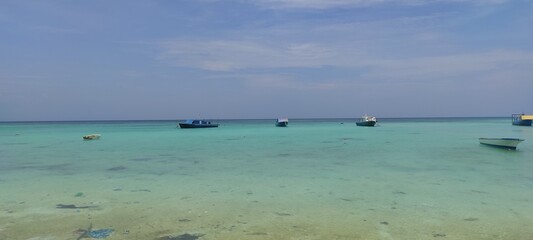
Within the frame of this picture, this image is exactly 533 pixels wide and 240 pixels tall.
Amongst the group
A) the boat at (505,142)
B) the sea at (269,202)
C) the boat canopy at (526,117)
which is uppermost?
the boat canopy at (526,117)

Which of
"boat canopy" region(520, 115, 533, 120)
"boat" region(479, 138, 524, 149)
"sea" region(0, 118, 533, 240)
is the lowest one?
"sea" region(0, 118, 533, 240)

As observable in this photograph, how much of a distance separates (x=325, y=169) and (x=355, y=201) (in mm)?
5706

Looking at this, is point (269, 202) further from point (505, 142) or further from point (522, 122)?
point (522, 122)

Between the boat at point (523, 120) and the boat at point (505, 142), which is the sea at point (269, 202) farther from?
the boat at point (523, 120)

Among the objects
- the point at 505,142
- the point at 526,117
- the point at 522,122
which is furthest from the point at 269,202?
the point at 522,122

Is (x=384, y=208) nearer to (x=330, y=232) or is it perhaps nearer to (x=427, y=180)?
(x=330, y=232)

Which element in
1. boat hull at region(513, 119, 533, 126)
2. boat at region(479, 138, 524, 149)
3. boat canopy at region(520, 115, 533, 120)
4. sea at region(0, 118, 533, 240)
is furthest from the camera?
boat hull at region(513, 119, 533, 126)

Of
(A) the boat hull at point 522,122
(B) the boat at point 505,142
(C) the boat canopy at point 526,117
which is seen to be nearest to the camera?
(B) the boat at point 505,142

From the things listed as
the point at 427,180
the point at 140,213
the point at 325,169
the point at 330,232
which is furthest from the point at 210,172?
the point at 330,232

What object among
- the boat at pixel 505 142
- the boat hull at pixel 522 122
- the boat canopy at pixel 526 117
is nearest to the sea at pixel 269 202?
the boat at pixel 505 142

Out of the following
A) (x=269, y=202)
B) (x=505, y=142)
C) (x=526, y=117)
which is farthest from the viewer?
(x=526, y=117)

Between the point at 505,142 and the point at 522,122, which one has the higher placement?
the point at 522,122

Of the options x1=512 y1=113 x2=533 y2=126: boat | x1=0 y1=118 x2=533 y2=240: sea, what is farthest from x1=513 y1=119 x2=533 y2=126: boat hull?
x1=0 y1=118 x2=533 y2=240: sea

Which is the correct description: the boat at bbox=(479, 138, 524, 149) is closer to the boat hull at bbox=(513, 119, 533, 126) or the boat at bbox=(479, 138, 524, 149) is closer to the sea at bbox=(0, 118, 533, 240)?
the sea at bbox=(0, 118, 533, 240)
